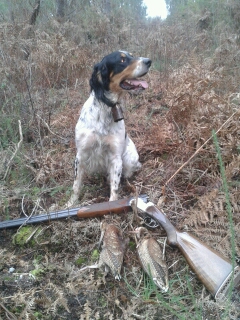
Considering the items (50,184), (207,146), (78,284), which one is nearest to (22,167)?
(50,184)

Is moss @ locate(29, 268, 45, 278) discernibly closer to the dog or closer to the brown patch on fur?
the dog

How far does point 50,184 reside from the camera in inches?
147

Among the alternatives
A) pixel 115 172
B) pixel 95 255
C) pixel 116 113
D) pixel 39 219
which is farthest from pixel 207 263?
pixel 116 113

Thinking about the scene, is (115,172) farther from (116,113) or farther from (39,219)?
(39,219)

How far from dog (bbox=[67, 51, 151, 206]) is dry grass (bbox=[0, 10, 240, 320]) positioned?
282mm

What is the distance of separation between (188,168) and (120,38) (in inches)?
229

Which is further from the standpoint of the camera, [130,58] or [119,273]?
[130,58]

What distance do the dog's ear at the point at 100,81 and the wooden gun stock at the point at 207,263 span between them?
165 cm

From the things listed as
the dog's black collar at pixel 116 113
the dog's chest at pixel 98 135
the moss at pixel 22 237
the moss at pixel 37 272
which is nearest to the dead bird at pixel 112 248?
the moss at pixel 37 272

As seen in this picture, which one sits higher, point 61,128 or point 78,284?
point 61,128

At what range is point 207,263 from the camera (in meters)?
2.13

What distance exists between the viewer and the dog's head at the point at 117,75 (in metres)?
3.42

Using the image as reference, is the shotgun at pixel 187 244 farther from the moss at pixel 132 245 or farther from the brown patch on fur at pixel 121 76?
the brown patch on fur at pixel 121 76

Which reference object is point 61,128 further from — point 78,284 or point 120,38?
point 120,38
